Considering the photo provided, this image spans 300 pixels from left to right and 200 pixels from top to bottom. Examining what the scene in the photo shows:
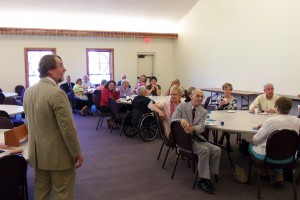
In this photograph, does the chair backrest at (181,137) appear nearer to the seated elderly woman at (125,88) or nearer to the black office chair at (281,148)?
the black office chair at (281,148)

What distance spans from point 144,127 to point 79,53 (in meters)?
6.03

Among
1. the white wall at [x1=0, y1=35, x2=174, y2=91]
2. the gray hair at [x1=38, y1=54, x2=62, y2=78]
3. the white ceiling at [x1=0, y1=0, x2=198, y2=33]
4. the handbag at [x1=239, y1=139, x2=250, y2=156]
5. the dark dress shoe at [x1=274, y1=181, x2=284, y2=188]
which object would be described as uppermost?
the white ceiling at [x1=0, y1=0, x2=198, y2=33]

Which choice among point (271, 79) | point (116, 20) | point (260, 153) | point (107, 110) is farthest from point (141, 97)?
point (116, 20)

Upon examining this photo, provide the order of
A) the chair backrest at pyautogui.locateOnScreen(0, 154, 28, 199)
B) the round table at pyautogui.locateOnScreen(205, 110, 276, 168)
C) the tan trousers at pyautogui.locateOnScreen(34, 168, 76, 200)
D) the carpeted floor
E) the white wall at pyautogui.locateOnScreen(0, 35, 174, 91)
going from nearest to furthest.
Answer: the chair backrest at pyautogui.locateOnScreen(0, 154, 28, 199) → the tan trousers at pyautogui.locateOnScreen(34, 168, 76, 200) → the carpeted floor → the round table at pyautogui.locateOnScreen(205, 110, 276, 168) → the white wall at pyautogui.locateOnScreen(0, 35, 174, 91)

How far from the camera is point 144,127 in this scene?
5637 millimetres

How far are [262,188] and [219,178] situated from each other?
0.52 metres

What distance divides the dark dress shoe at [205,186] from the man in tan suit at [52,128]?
174 centimetres

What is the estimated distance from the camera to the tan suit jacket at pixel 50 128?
2.03 meters

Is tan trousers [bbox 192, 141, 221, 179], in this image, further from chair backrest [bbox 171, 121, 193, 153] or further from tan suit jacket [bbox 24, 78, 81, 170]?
tan suit jacket [bbox 24, 78, 81, 170]

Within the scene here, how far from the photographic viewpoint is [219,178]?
12.2ft

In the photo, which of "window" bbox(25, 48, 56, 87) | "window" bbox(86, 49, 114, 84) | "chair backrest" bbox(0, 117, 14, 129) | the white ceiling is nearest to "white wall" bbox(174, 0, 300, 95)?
the white ceiling

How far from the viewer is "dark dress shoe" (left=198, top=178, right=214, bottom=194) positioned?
3.31m

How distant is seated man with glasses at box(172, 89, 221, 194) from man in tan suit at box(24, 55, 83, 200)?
1.55 m

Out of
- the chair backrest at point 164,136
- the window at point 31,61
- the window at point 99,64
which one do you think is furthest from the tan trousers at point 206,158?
the window at point 99,64
